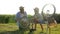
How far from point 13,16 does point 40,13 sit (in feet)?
2.67

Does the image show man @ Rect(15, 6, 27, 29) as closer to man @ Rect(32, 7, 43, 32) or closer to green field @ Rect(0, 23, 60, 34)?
green field @ Rect(0, 23, 60, 34)

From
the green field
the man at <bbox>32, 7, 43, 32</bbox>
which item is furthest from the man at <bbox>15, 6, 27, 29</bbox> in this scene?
the man at <bbox>32, 7, 43, 32</bbox>

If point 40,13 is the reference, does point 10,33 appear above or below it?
below

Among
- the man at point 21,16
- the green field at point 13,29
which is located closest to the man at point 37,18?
the green field at point 13,29

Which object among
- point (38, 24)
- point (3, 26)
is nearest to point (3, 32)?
point (3, 26)

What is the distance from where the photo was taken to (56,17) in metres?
8.54

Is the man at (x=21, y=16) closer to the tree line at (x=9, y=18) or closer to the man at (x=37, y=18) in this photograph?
the tree line at (x=9, y=18)

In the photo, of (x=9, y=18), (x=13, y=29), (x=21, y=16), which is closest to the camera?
(x=21, y=16)

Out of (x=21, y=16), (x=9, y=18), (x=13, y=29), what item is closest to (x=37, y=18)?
(x=21, y=16)

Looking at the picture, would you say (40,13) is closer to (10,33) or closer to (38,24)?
(38,24)

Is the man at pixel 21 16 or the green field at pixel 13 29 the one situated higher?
the man at pixel 21 16

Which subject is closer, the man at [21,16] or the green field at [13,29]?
the man at [21,16]

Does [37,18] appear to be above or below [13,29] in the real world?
above

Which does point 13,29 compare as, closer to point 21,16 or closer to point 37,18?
point 21,16
